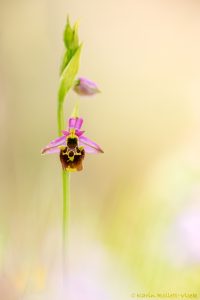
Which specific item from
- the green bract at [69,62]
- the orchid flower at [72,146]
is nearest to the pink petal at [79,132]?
the orchid flower at [72,146]

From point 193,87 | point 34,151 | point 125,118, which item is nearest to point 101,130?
point 125,118

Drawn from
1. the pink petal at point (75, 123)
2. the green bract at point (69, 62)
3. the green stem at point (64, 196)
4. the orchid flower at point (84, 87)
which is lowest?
the green stem at point (64, 196)

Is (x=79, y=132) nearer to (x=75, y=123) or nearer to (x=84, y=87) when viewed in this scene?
(x=75, y=123)

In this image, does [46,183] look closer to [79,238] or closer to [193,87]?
[79,238]

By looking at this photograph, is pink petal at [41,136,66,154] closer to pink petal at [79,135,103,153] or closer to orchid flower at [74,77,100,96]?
pink petal at [79,135,103,153]

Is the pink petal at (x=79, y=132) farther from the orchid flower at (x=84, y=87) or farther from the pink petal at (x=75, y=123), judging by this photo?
the orchid flower at (x=84, y=87)

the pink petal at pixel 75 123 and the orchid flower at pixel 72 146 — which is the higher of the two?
the pink petal at pixel 75 123
